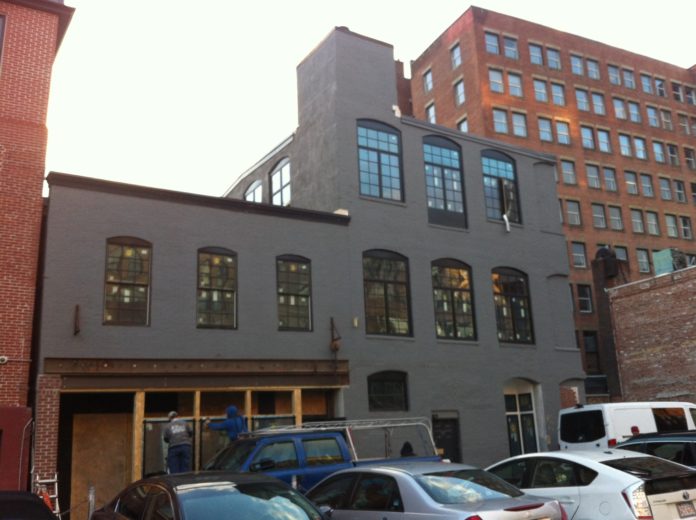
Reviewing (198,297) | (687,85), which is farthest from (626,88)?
(198,297)

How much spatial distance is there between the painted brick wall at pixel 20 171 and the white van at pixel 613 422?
495 inches

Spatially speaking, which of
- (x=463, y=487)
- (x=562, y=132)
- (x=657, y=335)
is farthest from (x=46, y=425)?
(x=562, y=132)

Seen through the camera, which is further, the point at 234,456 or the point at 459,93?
the point at 459,93

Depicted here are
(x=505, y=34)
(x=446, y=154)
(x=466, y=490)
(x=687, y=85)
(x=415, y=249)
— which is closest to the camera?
(x=466, y=490)

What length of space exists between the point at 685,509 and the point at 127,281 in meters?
12.6

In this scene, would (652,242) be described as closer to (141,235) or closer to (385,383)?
(385,383)

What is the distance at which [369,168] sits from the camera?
21.6 meters

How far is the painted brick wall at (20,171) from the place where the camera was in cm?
1447

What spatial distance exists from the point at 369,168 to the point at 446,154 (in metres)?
3.27

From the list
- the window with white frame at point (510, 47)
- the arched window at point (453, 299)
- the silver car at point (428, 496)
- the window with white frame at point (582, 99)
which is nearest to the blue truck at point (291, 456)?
the silver car at point (428, 496)

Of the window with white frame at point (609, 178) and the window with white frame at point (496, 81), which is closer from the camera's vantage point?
the window with white frame at point (496, 81)

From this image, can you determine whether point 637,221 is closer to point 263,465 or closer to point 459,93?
point 459,93

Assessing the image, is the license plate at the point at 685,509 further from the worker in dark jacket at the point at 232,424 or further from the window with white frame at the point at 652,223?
the window with white frame at the point at 652,223

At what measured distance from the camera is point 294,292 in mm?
18938
